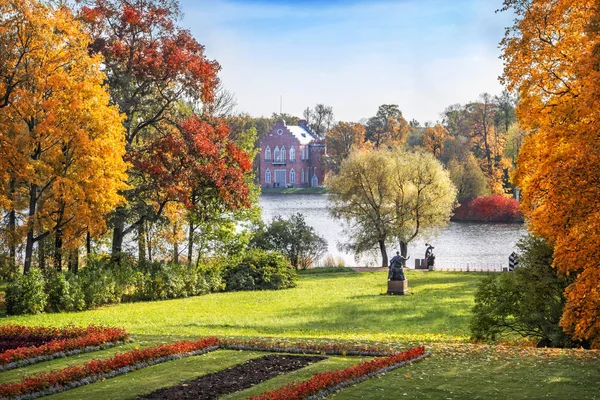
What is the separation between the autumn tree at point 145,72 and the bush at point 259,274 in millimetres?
4881

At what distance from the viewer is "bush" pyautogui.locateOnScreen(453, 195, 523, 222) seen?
223ft

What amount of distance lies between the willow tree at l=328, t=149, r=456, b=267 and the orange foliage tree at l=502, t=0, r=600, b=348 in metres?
25.7

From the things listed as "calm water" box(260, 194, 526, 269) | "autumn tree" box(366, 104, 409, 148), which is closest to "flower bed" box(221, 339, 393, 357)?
"calm water" box(260, 194, 526, 269)

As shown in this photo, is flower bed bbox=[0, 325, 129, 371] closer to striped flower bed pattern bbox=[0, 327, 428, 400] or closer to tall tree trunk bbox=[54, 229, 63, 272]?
striped flower bed pattern bbox=[0, 327, 428, 400]

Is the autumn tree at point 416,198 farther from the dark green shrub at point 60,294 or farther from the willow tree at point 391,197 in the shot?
the dark green shrub at point 60,294

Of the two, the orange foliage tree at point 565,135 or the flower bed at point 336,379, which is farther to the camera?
the orange foliage tree at point 565,135

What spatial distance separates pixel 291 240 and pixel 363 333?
2300 cm

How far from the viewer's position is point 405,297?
1097 inches

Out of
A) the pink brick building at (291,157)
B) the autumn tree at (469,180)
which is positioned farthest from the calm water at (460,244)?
the pink brick building at (291,157)

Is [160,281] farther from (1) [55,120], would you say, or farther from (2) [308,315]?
(1) [55,120]

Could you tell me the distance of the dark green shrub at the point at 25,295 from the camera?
22938 mm

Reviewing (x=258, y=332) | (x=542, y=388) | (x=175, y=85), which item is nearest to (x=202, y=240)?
(x=175, y=85)

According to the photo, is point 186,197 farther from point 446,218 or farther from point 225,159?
point 446,218

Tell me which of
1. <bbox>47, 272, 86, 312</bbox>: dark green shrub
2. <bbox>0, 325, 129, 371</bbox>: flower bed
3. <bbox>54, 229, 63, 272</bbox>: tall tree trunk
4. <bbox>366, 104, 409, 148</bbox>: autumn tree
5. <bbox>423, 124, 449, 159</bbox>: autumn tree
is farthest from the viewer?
<bbox>366, 104, 409, 148</bbox>: autumn tree
